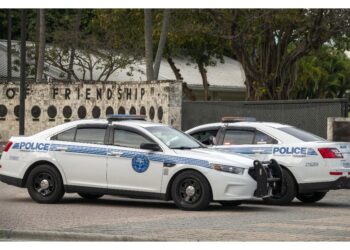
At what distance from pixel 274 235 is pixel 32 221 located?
356cm

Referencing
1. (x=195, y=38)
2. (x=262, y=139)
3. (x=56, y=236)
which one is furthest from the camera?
(x=195, y=38)

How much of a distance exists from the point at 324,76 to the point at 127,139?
54637 millimetres

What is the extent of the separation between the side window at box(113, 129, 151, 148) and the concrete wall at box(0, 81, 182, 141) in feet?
49.8

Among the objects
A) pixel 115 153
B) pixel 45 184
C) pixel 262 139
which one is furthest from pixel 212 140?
pixel 45 184

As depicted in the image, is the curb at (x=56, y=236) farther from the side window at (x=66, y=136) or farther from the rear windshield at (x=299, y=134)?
the rear windshield at (x=299, y=134)

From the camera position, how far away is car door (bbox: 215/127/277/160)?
16.4 metres

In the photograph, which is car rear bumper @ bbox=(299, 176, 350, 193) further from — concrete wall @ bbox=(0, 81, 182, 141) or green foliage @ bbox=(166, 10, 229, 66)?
green foliage @ bbox=(166, 10, 229, 66)

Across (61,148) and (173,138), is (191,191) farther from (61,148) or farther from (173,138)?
(61,148)

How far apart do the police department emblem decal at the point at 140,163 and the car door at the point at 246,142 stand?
2.13 m

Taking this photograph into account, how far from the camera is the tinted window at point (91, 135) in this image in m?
15.6

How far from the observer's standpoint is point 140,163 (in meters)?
15.0

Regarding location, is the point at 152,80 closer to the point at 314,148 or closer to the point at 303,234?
the point at 314,148

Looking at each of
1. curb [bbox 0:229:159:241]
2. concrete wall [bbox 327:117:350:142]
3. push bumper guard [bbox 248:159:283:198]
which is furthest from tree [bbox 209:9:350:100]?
curb [bbox 0:229:159:241]

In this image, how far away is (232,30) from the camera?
3400 cm
